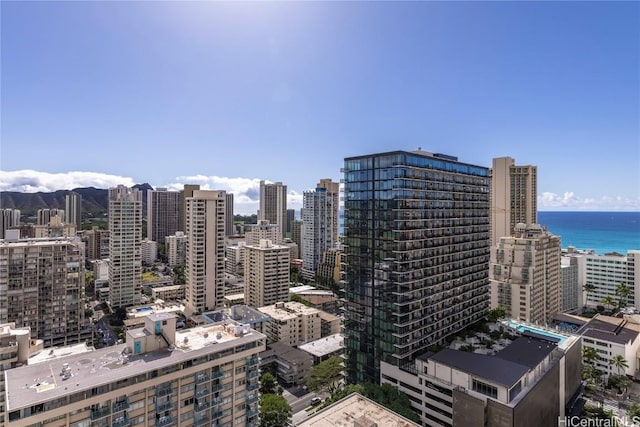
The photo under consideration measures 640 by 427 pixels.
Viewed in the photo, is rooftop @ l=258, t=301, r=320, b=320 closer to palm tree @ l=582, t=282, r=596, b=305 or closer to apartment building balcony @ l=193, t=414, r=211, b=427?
apartment building balcony @ l=193, t=414, r=211, b=427

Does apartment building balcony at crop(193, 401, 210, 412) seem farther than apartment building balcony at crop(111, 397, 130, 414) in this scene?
Yes

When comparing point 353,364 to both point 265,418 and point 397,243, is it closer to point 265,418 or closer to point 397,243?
point 265,418

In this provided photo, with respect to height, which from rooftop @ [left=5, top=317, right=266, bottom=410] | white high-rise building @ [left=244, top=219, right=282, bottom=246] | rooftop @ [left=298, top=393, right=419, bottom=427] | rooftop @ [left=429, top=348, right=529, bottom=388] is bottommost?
rooftop @ [left=298, top=393, right=419, bottom=427]

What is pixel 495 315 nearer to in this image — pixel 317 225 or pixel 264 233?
pixel 317 225

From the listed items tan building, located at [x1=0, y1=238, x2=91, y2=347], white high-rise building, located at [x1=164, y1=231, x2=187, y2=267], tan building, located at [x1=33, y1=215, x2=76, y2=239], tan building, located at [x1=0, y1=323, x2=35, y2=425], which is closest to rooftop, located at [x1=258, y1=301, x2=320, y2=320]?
tan building, located at [x1=0, y1=238, x2=91, y2=347]

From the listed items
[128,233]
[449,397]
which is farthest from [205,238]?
[449,397]
